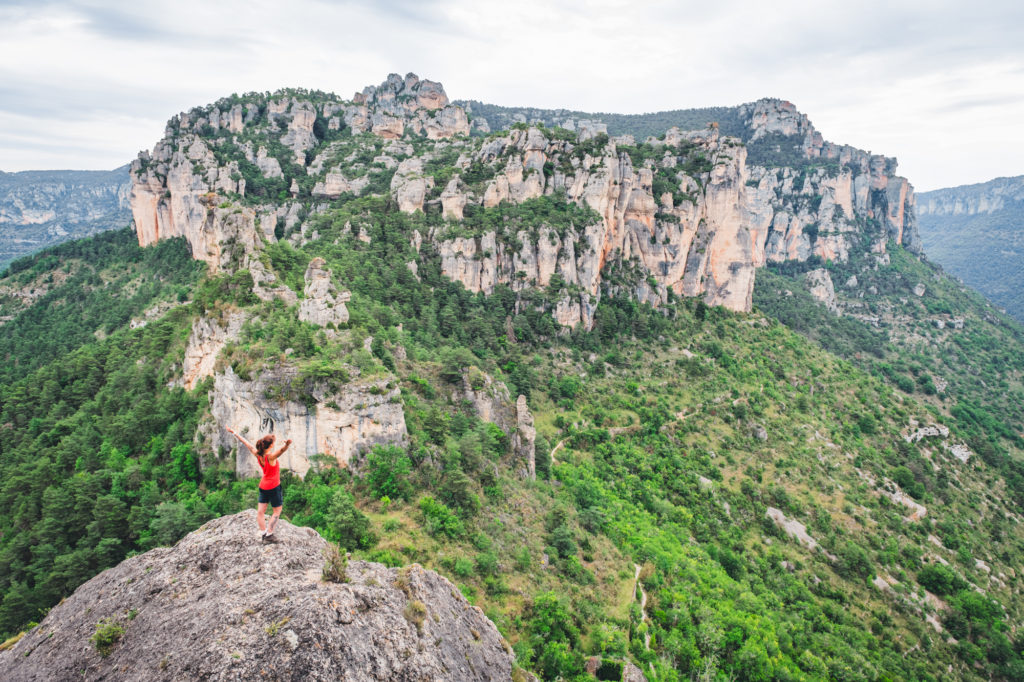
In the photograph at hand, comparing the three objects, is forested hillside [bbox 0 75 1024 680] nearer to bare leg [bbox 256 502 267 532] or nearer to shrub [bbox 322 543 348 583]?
bare leg [bbox 256 502 267 532]

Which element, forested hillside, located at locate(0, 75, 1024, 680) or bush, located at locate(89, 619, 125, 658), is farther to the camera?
forested hillside, located at locate(0, 75, 1024, 680)

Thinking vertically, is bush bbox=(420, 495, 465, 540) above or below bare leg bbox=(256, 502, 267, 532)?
below

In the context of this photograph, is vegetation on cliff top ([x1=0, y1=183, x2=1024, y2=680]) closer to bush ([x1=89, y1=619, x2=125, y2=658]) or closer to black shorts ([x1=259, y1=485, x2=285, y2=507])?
black shorts ([x1=259, y1=485, x2=285, y2=507])

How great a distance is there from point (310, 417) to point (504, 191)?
4958cm

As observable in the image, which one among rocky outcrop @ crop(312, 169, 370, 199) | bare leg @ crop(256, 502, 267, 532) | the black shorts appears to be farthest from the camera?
rocky outcrop @ crop(312, 169, 370, 199)

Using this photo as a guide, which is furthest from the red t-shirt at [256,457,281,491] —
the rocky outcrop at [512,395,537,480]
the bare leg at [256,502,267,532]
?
the rocky outcrop at [512,395,537,480]

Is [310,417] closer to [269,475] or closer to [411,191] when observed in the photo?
[269,475]

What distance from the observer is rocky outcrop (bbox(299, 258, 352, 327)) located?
31586 mm

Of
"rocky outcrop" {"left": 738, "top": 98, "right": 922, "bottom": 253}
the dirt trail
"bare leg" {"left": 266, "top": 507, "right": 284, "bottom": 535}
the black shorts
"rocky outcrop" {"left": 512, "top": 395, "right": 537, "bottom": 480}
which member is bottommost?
the dirt trail

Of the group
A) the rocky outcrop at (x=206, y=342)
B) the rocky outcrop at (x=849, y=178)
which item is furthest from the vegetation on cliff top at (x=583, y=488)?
the rocky outcrop at (x=849, y=178)

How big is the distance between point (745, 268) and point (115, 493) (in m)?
78.4

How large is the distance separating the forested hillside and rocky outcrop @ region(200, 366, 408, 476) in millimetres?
179

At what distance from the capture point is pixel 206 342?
100 feet

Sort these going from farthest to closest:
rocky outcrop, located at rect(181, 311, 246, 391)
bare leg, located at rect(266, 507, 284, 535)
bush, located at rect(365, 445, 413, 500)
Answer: rocky outcrop, located at rect(181, 311, 246, 391)
bush, located at rect(365, 445, 413, 500)
bare leg, located at rect(266, 507, 284, 535)
